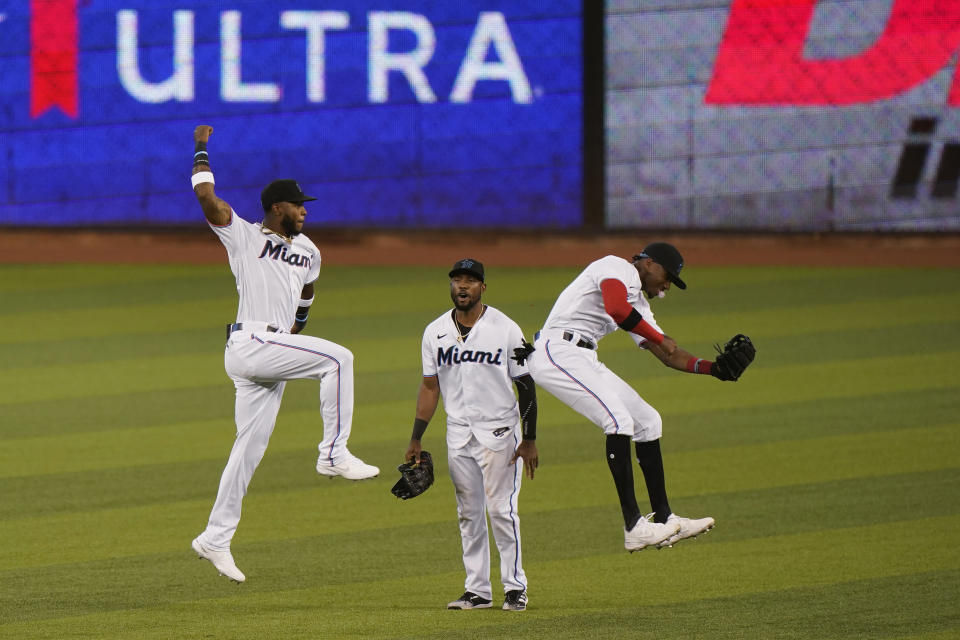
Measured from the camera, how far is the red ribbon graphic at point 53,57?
24031mm

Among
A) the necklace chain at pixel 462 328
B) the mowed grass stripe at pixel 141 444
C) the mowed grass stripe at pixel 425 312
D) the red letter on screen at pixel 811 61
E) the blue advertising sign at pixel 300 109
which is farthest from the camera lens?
the blue advertising sign at pixel 300 109

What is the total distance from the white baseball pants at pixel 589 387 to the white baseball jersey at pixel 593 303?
0.26 ft

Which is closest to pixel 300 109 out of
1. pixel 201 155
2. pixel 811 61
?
pixel 811 61

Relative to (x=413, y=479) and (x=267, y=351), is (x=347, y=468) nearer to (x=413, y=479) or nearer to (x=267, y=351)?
(x=413, y=479)

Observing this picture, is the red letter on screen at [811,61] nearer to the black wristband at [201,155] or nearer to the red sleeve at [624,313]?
the red sleeve at [624,313]

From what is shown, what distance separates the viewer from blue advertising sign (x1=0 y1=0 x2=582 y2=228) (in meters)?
23.8

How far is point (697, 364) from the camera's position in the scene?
908cm

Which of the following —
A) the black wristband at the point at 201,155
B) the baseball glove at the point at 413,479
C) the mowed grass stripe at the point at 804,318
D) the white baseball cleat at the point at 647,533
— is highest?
the black wristband at the point at 201,155

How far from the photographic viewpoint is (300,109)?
949 inches

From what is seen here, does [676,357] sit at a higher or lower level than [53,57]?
lower

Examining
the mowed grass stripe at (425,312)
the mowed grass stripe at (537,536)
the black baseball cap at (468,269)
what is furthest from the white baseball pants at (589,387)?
the mowed grass stripe at (425,312)

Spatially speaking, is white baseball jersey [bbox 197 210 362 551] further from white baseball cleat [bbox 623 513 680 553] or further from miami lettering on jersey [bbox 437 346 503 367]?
white baseball cleat [bbox 623 513 680 553]

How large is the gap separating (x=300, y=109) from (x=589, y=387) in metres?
15.3

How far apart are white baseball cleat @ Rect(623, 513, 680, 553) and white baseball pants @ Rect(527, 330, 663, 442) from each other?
0.57m
